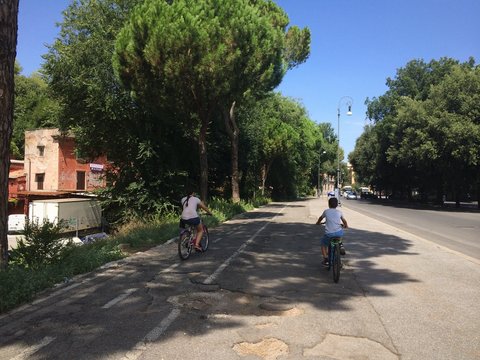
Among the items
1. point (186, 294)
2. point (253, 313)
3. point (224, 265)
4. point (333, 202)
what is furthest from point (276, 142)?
point (253, 313)

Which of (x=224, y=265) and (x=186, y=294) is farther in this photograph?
(x=224, y=265)

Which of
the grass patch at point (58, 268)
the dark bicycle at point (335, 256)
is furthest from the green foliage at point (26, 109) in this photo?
the dark bicycle at point (335, 256)

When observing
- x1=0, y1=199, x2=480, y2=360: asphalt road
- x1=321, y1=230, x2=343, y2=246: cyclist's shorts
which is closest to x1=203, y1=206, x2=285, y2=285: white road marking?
x1=0, y1=199, x2=480, y2=360: asphalt road

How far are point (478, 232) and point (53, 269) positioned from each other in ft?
53.2

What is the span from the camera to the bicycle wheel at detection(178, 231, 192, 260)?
33.6ft

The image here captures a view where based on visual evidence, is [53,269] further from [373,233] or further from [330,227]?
[373,233]

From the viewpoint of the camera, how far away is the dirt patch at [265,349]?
4633 millimetres

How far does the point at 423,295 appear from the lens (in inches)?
284

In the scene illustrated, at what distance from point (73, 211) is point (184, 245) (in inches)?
745

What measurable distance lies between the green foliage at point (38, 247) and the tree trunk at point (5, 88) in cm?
48

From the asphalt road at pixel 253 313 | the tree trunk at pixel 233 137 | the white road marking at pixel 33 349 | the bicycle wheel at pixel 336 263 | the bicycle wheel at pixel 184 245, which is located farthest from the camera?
the tree trunk at pixel 233 137

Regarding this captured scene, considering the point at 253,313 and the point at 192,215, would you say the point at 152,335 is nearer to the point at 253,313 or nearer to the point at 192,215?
the point at 253,313

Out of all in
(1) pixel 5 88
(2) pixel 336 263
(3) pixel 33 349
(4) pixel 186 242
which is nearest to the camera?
(3) pixel 33 349

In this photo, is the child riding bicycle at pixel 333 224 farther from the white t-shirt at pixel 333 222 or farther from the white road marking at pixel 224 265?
the white road marking at pixel 224 265
